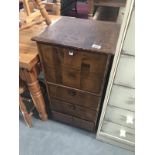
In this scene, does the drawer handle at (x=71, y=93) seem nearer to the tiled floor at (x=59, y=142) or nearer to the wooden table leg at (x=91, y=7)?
the tiled floor at (x=59, y=142)

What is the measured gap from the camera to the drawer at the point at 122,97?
976mm

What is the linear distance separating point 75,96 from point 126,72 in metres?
0.39

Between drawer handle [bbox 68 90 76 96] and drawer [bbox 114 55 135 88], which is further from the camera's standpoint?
drawer handle [bbox 68 90 76 96]

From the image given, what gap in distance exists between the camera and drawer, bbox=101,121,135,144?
1.17 meters

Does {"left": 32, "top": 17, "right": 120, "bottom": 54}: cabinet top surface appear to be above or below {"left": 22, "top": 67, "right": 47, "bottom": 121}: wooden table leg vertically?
above

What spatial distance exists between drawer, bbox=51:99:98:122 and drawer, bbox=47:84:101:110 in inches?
1.6

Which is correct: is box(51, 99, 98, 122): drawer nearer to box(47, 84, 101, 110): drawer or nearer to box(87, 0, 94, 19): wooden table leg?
box(47, 84, 101, 110): drawer

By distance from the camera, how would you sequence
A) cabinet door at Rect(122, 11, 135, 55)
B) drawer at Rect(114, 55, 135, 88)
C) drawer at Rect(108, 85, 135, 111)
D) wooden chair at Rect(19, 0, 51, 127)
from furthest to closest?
wooden chair at Rect(19, 0, 51, 127)
drawer at Rect(108, 85, 135, 111)
drawer at Rect(114, 55, 135, 88)
cabinet door at Rect(122, 11, 135, 55)

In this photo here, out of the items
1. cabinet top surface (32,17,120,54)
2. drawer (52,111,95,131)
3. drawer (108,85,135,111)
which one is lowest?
drawer (52,111,95,131)

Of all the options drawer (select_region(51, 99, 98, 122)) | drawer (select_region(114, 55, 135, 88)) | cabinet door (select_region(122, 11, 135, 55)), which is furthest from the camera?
drawer (select_region(51, 99, 98, 122))

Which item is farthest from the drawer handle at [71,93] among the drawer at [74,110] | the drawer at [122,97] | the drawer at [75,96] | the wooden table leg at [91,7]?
the wooden table leg at [91,7]

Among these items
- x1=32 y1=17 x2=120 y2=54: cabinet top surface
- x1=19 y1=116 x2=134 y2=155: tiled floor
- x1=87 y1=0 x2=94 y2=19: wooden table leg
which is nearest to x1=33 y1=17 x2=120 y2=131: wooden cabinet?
x1=32 y1=17 x2=120 y2=54: cabinet top surface

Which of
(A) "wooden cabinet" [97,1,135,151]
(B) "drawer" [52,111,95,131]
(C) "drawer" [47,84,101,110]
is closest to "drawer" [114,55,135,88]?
(A) "wooden cabinet" [97,1,135,151]
